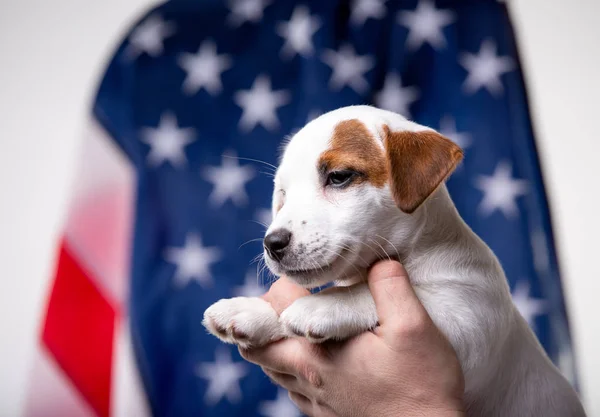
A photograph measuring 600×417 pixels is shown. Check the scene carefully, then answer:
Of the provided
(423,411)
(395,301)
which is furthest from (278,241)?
(423,411)

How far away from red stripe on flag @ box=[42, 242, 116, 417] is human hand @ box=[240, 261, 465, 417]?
1.77 m

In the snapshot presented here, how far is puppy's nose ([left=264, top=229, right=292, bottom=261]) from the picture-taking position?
4.65ft

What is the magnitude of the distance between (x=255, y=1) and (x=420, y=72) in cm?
103

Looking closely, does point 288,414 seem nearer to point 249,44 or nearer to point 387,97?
point 387,97

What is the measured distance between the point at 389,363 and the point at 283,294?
1.42ft

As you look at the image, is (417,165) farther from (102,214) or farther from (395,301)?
(102,214)

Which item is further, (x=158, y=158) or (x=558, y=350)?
(x=158, y=158)

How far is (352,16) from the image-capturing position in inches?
121

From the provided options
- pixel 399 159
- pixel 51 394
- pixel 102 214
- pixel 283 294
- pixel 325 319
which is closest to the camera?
pixel 325 319

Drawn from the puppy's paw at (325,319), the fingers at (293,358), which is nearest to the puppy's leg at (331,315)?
the puppy's paw at (325,319)

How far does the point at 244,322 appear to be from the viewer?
150cm

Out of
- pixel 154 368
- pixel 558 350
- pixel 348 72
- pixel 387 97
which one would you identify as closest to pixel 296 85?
pixel 348 72

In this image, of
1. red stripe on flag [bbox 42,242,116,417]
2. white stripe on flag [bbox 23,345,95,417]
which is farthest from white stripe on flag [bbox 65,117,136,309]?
white stripe on flag [bbox 23,345,95,417]

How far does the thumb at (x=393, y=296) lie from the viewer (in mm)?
1393
